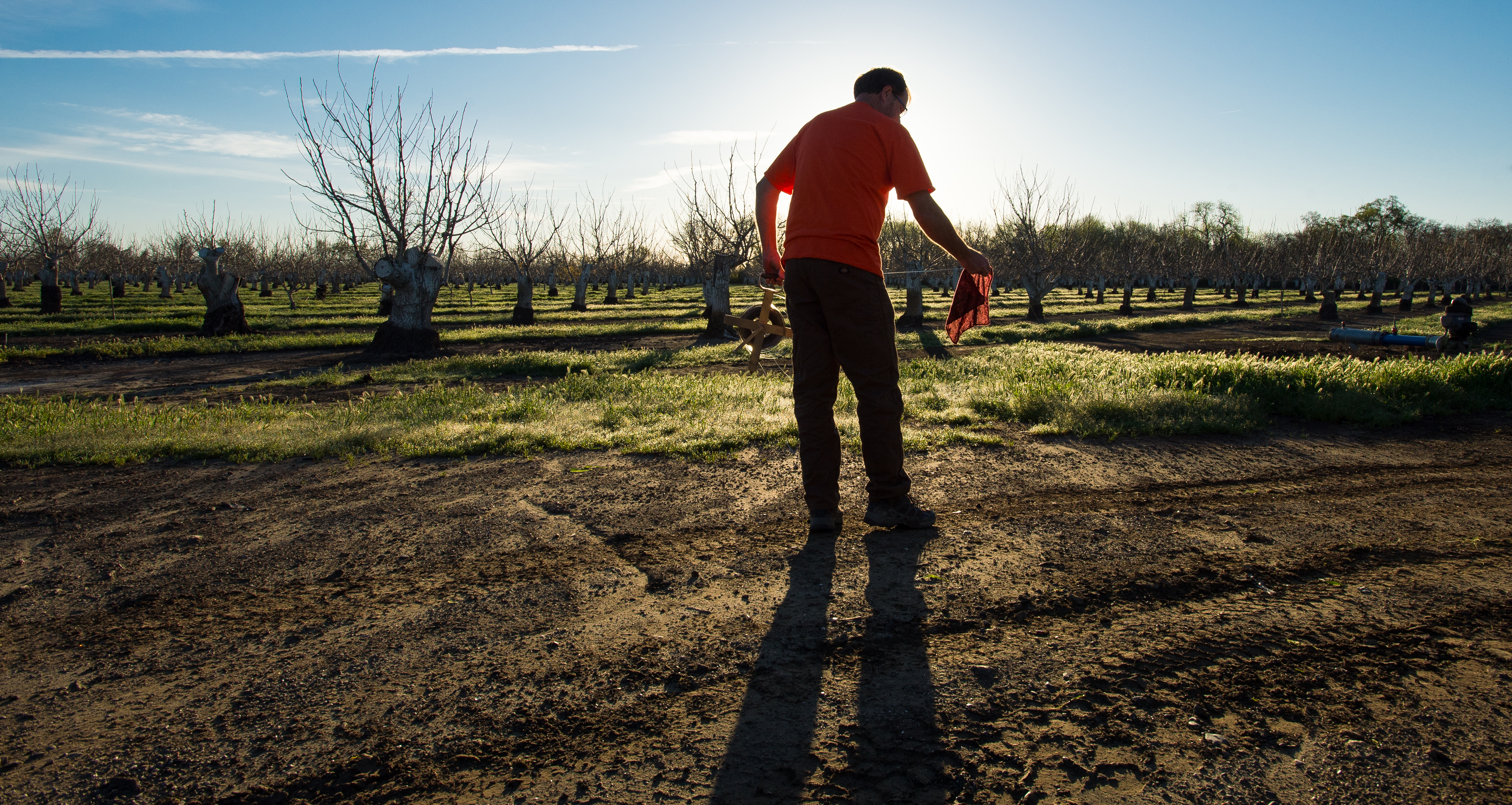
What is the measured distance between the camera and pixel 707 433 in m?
5.66

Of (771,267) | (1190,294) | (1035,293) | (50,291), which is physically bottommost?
(771,267)

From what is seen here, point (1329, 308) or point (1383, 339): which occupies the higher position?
point (1329, 308)

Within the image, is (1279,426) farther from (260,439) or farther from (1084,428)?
(260,439)

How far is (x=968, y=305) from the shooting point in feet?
13.9

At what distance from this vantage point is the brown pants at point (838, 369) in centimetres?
334

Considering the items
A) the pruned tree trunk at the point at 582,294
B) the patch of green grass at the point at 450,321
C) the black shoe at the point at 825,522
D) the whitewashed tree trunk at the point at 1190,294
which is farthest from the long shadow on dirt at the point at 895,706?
the whitewashed tree trunk at the point at 1190,294

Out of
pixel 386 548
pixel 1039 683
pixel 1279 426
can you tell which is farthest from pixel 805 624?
pixel 1279 426

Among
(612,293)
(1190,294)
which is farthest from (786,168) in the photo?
(612,293)

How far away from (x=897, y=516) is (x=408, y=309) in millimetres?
14417

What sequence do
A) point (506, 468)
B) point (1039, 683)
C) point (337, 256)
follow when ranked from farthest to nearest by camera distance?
1. point (337, 256)
2. point (506, 468)
3. point (1039, 683)

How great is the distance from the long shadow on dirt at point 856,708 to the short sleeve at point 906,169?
5.60ft

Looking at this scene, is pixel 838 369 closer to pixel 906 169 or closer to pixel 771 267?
pixel 771 267

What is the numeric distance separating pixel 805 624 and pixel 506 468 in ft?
9.68

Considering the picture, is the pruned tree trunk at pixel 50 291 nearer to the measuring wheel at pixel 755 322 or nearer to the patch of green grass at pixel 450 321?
the patch of green grass at pixel 450 321
